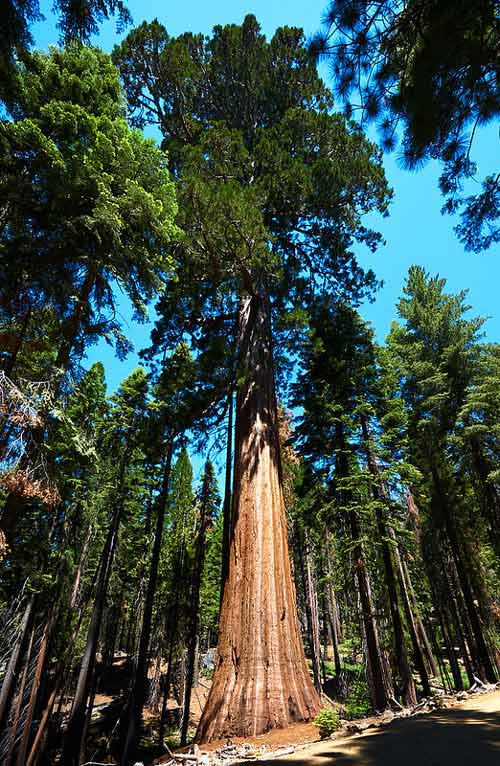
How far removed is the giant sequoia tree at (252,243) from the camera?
4457 mm

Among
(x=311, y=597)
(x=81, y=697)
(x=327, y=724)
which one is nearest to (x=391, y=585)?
(x=327, y=724)

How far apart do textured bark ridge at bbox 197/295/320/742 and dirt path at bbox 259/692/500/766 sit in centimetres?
135

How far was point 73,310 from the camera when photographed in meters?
7.29

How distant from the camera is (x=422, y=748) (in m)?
2.36

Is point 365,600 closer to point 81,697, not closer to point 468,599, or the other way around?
point 468,599

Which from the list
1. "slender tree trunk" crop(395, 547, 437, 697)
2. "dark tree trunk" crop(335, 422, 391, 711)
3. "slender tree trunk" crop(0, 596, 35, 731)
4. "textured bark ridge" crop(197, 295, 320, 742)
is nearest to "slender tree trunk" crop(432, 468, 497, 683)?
"slender tree trunk" crop(395, 547, 437, 697)

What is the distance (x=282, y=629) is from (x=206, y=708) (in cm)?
115

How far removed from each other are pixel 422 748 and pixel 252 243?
6.20 meters

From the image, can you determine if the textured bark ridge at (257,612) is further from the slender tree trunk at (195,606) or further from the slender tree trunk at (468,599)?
the slender tree trunk at (195,606)

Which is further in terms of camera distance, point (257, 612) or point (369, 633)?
point (369, 633)

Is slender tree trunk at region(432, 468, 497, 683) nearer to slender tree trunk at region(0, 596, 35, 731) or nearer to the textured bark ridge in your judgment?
the textured bark ridge

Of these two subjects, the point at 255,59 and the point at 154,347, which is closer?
the point at 154,347

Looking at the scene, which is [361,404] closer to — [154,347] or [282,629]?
[154,347]

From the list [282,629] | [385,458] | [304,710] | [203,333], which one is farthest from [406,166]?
[385,458]
